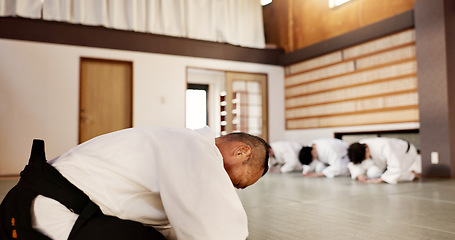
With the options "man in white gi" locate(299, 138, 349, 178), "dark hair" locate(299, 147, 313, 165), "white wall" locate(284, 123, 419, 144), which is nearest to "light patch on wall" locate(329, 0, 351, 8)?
"white wall" locate(284, 123, 419, 144)

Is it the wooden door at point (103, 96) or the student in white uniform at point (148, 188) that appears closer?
the student in white uniform at point (148, 188)

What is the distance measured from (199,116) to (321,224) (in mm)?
8086

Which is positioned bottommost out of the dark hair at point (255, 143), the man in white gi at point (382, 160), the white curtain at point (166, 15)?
the man in white gi at point (382, 160)

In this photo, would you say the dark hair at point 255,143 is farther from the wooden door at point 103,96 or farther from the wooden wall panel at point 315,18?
the wooden door at point 103,96

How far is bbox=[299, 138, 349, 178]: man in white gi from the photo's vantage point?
5.00 meters

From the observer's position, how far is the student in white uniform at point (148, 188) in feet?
A: 2.93

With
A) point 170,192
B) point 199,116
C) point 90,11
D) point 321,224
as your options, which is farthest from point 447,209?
point 199,116

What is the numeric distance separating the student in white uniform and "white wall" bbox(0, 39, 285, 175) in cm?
496

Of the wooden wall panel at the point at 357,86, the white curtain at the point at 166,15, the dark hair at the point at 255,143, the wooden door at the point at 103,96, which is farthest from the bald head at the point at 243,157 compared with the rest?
the white curtain at the point at 166,15

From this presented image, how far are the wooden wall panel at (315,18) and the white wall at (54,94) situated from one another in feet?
8.29

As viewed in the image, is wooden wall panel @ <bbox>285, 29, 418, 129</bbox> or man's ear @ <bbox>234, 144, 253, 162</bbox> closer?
man's ear @ <bbox>234, 144, 253, 162</bbox>

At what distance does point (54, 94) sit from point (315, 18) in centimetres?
478

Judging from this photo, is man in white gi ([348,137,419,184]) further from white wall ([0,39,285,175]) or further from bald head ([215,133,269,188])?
bald head ([215,133,269,188])

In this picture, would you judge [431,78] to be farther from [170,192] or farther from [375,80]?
[170,192]
